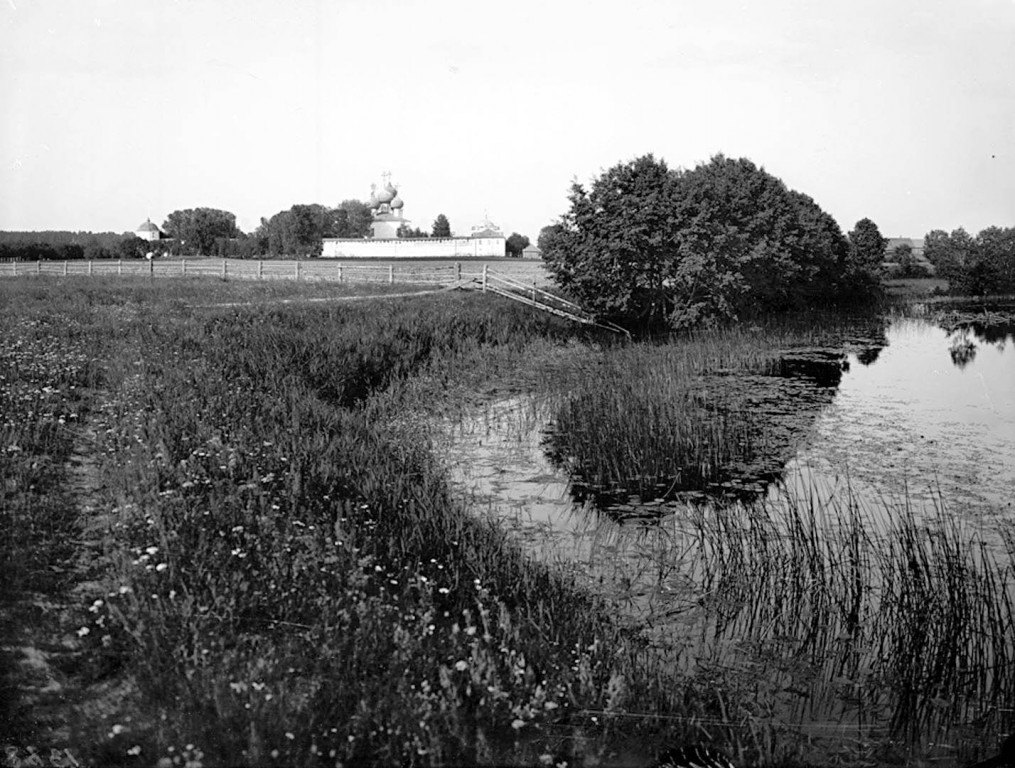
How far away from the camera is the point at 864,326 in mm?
38969

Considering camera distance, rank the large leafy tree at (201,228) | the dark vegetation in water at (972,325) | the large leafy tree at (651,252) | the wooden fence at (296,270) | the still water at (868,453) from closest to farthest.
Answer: the still water at (868,453) → the dark vegetation in water at (972,325) → the large leafy tree at (651,252) → the wooden fence at (296,270) → the large leafy tree at (201,228)

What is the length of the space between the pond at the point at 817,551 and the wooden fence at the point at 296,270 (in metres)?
22.4

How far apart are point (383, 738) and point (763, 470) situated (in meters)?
8.57

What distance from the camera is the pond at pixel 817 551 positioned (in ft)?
21.1

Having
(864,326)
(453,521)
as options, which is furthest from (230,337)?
(864,326)

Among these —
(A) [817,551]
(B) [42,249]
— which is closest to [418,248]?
(B) [42,249]

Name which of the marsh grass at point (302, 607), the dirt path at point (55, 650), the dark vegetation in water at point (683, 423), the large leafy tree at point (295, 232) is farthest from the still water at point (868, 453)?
the large leafy tree at point (295, 232)

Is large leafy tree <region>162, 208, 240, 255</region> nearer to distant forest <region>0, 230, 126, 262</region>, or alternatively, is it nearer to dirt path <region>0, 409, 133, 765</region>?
distant forest <region>0, 230, 126, 262</region>

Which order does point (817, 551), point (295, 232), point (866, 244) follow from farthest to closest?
point (295, 232) < point (866, 244) < point (817, 551)

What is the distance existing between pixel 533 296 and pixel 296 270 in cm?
1412

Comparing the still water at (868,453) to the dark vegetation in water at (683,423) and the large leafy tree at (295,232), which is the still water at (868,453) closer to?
the dark vegetation in water at (683,423)

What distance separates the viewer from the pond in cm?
643

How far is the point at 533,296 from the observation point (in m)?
33.5

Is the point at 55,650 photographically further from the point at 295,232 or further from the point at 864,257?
the point at 295,232
